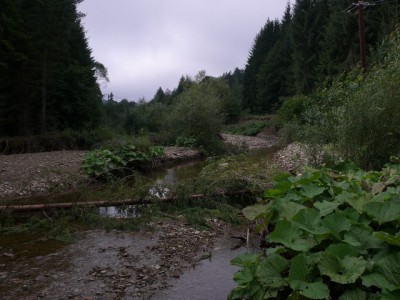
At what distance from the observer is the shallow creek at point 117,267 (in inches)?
199

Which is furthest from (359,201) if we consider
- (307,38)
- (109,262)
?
(307,38)

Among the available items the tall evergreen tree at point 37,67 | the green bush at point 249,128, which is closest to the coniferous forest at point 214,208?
the tall evergreen tree at point 37,67

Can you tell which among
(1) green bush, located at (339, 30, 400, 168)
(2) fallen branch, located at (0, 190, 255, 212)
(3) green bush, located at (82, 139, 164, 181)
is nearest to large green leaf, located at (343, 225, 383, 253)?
(2) fallen branch, located at (0, 190, 255, 212)

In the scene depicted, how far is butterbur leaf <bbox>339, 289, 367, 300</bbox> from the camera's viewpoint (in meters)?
2.89

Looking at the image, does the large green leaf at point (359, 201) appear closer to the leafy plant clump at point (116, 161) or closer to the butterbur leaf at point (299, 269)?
the butterbur leaf at point (299, 269)

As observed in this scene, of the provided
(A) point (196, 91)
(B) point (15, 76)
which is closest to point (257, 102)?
(A) point (196, 91)

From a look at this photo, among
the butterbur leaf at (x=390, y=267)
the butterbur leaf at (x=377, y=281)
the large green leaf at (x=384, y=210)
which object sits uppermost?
the large green leaf at (x=384, y=210)

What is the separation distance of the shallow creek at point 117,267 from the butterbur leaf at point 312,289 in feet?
6.68

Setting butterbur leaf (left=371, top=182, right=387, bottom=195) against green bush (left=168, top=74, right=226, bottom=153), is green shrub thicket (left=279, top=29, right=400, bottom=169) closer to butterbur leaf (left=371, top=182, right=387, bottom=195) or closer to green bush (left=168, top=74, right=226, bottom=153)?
butterbur leaf (left=371, top=182, right=387, bottom=195)

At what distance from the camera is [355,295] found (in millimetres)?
2924

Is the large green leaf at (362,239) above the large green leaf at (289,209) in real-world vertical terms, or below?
below

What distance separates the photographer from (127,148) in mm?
15242

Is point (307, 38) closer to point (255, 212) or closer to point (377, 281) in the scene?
point (255, 212)

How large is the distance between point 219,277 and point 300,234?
2201mm
